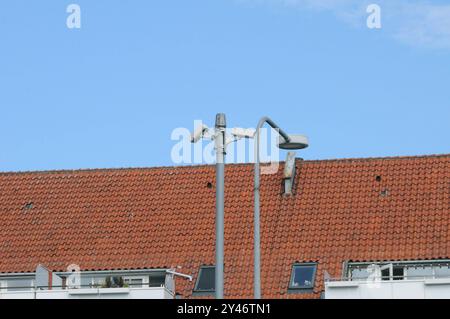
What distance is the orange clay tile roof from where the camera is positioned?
52.7 metres

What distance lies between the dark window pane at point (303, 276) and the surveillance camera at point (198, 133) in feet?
66.9

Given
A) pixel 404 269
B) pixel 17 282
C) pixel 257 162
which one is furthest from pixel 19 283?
pixel 257 162

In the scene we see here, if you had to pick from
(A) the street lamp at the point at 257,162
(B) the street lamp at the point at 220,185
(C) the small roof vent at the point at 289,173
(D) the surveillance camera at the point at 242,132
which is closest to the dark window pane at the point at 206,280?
(C) the small roof vent at the point at 289,173

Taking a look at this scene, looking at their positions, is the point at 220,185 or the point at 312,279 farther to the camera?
the point at 312,279

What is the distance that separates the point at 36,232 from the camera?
56875 mm

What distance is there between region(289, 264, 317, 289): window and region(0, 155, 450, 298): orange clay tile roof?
0.23m

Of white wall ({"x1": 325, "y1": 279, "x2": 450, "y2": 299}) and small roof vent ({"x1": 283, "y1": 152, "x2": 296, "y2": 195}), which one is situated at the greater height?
small roof vent ({"x1": 283, "y1": 152, "x2": 296, "y2": 195})

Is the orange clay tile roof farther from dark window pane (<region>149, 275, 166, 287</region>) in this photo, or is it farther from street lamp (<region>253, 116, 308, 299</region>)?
street lamp (<region>253, 116, 308, 299</region>)

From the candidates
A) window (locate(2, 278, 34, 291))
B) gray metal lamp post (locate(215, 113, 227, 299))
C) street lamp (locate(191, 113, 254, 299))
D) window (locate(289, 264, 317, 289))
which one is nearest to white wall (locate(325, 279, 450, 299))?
window (locate(289, 264, 317, 289))

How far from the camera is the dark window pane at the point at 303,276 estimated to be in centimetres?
5159

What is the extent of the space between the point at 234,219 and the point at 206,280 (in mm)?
4037

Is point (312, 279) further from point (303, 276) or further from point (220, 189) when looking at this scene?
point (220, 189)

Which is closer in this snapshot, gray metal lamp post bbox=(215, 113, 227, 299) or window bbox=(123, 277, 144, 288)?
gray metal lamp post bbox=(215, 113, 227, 299)

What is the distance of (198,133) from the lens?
31812 mm
